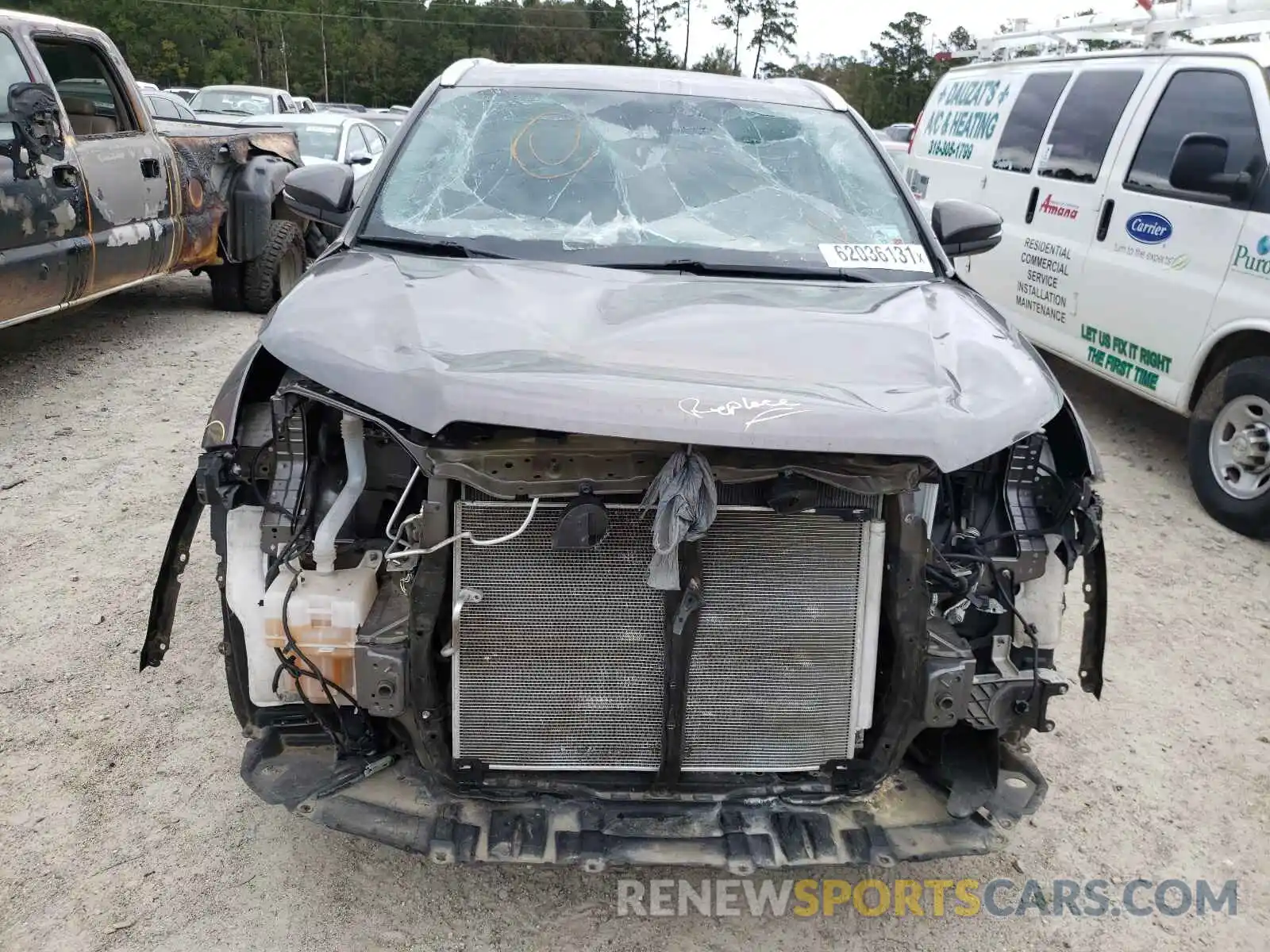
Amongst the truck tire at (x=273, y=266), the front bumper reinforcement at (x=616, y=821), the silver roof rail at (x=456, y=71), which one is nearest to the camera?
the front bumper reinforcement at (x=616, y=821)

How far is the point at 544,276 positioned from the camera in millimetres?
2729

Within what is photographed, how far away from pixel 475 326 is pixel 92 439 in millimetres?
3950

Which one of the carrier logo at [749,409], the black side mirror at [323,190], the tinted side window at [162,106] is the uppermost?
the tinted side window at [162,106]

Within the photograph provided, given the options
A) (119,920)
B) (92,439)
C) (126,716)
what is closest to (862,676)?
(119,920)

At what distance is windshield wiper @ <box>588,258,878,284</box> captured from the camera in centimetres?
294

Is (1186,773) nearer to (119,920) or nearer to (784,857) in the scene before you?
(784,857)

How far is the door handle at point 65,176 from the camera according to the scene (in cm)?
556

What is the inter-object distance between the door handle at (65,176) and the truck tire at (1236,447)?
20.4ft

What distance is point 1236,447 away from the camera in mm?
4980

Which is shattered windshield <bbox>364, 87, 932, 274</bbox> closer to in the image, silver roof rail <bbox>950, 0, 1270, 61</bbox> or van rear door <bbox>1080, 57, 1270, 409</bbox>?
van rear door <bbox>1080, 57, 1270, 409</bbox>

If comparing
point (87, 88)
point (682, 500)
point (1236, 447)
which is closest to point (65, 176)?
point (87, 88)

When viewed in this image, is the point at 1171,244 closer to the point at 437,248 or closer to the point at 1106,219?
the point at 1106,219

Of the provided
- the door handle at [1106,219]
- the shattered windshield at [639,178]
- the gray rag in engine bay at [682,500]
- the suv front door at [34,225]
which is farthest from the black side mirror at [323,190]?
the door handle at [1106,219]

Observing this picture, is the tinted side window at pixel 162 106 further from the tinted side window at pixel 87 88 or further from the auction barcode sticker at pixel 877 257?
the auction barcode sticker at pixel 877 257
